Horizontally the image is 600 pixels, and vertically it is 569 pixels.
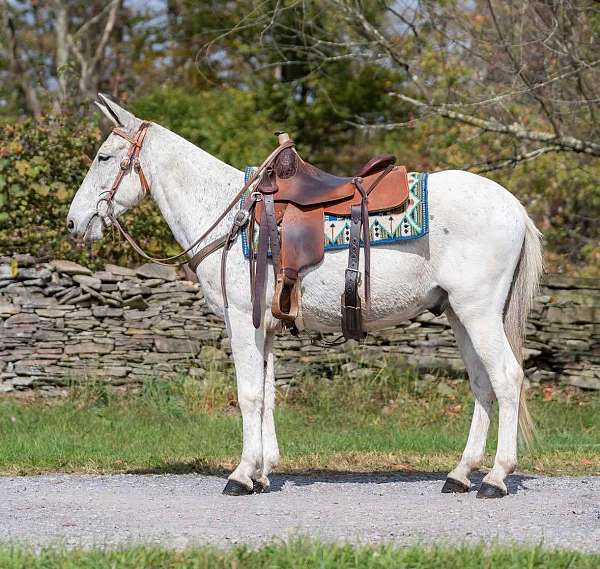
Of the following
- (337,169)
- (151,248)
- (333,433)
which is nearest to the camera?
(333,433)

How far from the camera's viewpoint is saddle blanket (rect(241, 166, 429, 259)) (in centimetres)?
623

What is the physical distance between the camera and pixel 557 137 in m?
10.8

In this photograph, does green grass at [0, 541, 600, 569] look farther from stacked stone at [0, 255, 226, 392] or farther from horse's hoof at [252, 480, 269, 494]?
stacked stone at [0, 255, 226, 392]

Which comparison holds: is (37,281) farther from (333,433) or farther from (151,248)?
(333,433)

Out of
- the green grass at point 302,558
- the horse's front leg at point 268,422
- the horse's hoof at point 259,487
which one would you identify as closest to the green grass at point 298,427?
the horse's front leg at point 268,422

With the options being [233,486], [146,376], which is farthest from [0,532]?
[146,376]

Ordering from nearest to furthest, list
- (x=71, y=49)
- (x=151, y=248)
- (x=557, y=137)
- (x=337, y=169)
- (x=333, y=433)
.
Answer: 1. (x=333, y=433)
2. (x=557, y=137)
3. (x=151, y=248)
4. (x=337, y=169)
5. (x=71, y=49)

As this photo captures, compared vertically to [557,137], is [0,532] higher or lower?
lower

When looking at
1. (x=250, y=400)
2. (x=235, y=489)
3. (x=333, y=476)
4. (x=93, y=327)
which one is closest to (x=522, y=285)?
(x=250, y=400)

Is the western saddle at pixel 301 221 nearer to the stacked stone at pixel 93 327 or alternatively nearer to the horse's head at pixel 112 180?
the horse's head at pixel 112 180

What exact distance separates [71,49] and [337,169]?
21.9ft

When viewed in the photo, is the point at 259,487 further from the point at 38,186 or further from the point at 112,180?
the point at 38,186

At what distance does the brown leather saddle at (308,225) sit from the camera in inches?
246

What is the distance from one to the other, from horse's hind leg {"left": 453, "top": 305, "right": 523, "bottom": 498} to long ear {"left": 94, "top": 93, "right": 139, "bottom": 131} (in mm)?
2524
